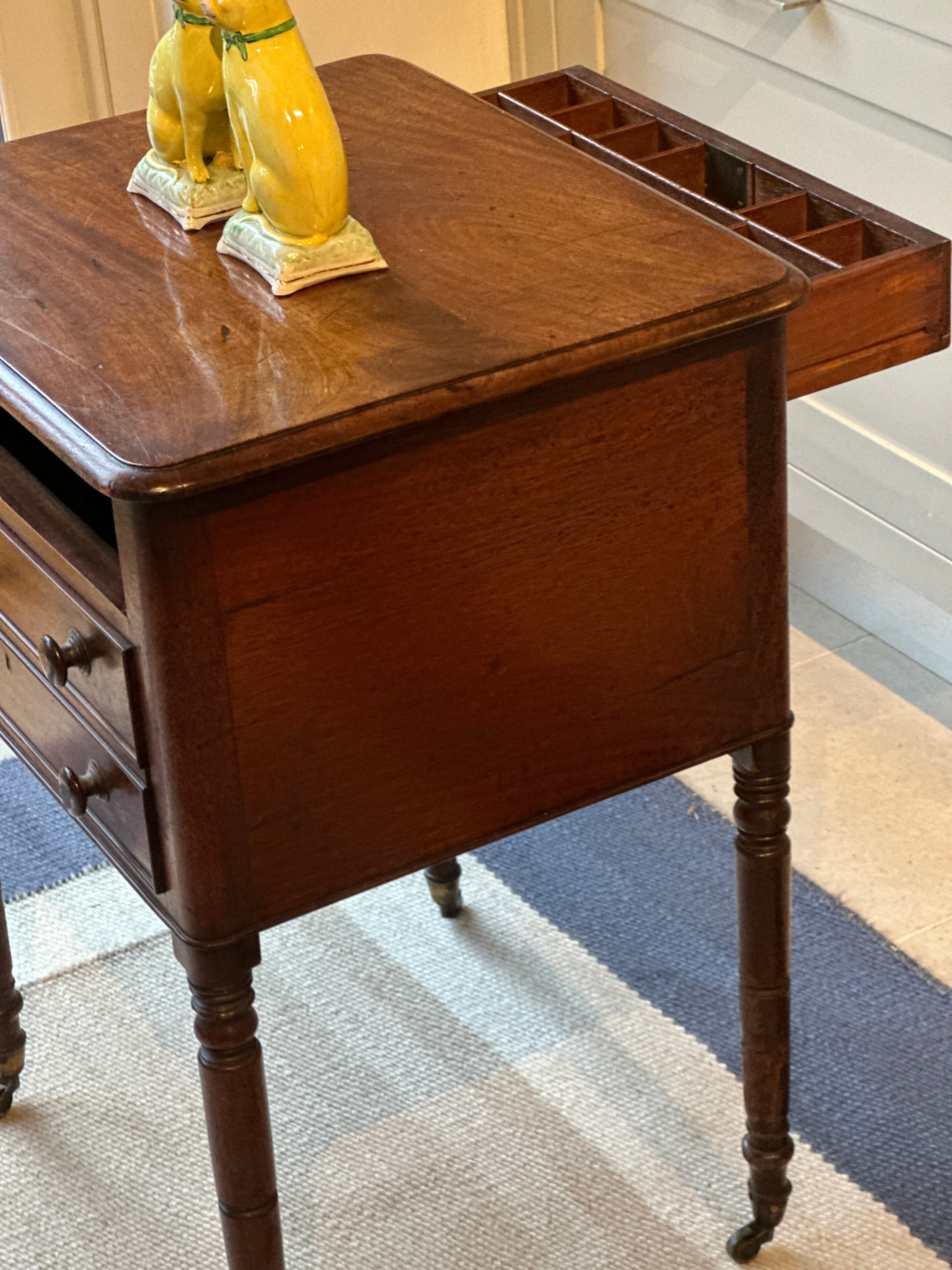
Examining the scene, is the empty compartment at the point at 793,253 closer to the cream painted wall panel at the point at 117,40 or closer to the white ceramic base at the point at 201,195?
the white ceramic base at the point at 201,195

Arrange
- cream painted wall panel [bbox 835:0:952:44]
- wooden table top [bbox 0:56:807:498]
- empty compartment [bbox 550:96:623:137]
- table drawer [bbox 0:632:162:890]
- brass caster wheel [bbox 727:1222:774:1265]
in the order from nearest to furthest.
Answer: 1. wooden table top [bbox 0:56:807:498]
2. table drawer [bbox 0:632:162:890]
3. brass caster wheel [bbox 727:1222:774:1265]
4. empty compartment [bbox 550:96:623:137]
5. cream painted wall panel [bbox 835:0:952:44]

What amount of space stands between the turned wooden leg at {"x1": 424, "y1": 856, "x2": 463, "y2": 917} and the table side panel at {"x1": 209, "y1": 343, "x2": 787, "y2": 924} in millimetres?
625

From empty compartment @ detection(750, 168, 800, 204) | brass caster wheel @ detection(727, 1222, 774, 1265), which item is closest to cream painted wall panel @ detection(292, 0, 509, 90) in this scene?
empty compartment @ detection(750, 168, 800, 204)

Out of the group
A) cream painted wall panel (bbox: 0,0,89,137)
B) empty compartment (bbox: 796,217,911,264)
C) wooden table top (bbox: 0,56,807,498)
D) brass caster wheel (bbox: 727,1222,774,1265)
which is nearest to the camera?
wooden table top (bbox: 0,56,807,498)

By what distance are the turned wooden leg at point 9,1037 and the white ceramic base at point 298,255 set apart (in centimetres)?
68

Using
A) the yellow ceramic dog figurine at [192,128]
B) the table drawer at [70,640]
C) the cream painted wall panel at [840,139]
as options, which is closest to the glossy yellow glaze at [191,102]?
the yellow ceramic dog figurine at [192,128]

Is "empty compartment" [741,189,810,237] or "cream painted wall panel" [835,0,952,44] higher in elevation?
"cream painted wall panel" [835,0,952,44]

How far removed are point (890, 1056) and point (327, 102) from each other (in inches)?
37.1

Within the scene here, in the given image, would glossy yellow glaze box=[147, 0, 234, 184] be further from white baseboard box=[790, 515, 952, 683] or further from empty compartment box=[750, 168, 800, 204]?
white baseboard box=[790, 515, 952, 683]

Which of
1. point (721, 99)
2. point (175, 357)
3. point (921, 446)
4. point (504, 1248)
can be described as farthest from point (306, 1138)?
point (721, 99)

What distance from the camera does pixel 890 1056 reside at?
5.03 ft

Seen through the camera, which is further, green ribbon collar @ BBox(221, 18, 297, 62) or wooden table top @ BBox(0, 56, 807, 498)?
green ribbon collar @ BBox(221, 18, 297, 62)

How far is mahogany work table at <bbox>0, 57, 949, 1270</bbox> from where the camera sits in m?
0.92

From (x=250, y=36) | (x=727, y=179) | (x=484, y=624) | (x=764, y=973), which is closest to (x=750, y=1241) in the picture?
Result: (x=764, y=973)
